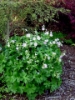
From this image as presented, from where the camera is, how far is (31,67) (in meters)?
3.29

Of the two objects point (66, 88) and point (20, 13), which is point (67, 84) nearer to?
point (66, 88)

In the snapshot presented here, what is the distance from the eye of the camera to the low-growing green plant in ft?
10.9

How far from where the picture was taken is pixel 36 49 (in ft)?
11.4

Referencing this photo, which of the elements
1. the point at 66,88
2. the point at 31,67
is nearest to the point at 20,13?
the point at 31,67

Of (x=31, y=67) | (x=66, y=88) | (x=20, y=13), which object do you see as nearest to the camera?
(x=31, y=67)

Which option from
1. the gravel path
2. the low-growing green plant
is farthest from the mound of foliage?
the gravel path

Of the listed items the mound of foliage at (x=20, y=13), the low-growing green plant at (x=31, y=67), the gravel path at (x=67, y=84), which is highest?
the mound of foliage at (x=20, y=13)

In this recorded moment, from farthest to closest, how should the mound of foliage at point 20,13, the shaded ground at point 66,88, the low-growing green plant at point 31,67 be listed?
1. the mound of foliage at point 20,13
2. the shaded ground at point 66,88
3. the low-growing green plant at point 31,67

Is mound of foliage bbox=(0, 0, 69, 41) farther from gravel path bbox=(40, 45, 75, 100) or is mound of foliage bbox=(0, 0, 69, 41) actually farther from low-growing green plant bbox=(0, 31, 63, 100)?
gravel path bbox=(40, 45, 75, 100)

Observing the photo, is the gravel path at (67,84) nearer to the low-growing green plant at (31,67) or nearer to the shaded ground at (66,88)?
the shaded ground at (66,88)

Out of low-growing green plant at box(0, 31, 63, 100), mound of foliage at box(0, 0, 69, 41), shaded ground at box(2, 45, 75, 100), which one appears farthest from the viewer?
mound of foliage at box(0, 0, 69, 41)

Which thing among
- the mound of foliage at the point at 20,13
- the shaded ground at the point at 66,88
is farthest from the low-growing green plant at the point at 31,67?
the mound of foliage at the point at 20,13

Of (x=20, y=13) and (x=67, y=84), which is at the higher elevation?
(x=20, y=13)

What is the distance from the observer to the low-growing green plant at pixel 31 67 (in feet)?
10.9
